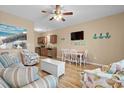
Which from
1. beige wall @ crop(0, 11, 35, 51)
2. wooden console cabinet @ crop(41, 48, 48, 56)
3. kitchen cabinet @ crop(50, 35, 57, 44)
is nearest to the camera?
beige wall @ crop(0, 11, 35, 51)

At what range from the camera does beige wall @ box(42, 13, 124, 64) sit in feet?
14.7

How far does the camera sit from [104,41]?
16.6 feet

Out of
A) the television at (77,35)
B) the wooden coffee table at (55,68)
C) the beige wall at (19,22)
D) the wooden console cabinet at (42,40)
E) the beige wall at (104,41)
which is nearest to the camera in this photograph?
the wooden coffee table at (55,68)

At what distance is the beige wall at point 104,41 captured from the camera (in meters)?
4.48

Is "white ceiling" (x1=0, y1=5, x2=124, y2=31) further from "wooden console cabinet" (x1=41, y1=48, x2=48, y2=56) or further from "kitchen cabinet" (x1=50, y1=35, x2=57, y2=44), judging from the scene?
"wooden console cabinet" (x1=41, y1=48, x2=48, y2=56)

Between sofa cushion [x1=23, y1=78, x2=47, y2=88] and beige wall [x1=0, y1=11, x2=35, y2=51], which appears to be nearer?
sofa cushion [x1=23, y1=78, x2=47, y2=88]

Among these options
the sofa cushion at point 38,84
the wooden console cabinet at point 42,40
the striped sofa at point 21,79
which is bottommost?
the sofa cushion at point 38,84

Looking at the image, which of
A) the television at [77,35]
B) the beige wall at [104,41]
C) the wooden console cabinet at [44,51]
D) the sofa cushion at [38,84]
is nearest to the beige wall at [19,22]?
the television at [77,35]

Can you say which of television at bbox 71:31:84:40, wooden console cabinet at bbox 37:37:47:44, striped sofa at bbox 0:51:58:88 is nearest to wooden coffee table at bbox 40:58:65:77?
striped sofa at bbox 0:51:58:88

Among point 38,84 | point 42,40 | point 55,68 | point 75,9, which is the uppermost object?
point 75,9

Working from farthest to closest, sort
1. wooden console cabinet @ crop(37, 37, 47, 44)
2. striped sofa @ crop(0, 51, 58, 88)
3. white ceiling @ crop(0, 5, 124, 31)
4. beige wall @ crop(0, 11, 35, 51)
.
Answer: wooden console cabinet @ crop(37, 37, 47, 44)
beige wall @ crop(0, 11, 35, 51)
white ceiling @ crop(0, 5, 124, 31)
striped sofa @ crop(0, 51, 58, 88)

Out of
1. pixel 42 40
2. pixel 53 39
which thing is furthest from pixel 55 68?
pixel 42 40

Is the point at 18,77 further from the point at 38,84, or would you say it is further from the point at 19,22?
the point at 19,22

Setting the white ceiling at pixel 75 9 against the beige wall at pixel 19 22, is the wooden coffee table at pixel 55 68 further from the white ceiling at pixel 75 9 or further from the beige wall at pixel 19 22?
the beige wall at pixel 19 22
